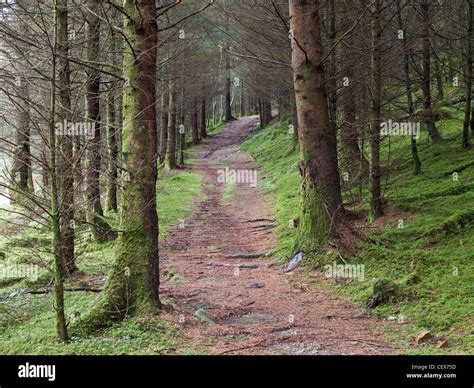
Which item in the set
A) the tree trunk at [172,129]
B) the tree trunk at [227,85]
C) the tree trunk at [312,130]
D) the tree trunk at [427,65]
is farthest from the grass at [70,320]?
the tree trunk at [227,85]

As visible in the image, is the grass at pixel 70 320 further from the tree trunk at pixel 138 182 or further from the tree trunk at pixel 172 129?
the tree trunk at pixel 172 129

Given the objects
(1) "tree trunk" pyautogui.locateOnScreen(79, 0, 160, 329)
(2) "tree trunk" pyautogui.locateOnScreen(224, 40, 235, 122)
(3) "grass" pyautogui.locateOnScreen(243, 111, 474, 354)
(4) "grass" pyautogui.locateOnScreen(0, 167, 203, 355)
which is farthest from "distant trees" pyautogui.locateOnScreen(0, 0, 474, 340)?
(2) "tree trunk" pyautogui.locateOnScreen(224, 40, 235, 122)

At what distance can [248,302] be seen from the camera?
289 inches

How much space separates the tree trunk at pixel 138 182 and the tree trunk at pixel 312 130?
11.2ft

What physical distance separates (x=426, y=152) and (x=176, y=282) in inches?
345

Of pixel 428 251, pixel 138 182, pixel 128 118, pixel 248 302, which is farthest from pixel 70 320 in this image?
pixel 428 251

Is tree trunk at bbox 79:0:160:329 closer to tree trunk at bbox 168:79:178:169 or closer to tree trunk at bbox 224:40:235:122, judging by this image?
tree trunk at bbox 168:79:178:169

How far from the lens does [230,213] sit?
16453 millimetres

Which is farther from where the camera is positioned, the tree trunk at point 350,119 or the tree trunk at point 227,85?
the tree trunk at point 227,85

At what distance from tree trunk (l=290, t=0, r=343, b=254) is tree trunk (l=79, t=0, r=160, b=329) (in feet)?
11.2

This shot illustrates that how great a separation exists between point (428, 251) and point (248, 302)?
2817 millimetres

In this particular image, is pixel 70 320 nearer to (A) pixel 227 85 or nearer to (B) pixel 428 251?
(B) pixel 428 251

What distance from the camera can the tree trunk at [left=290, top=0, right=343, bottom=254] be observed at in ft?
28.9

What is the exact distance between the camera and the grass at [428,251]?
564cm
